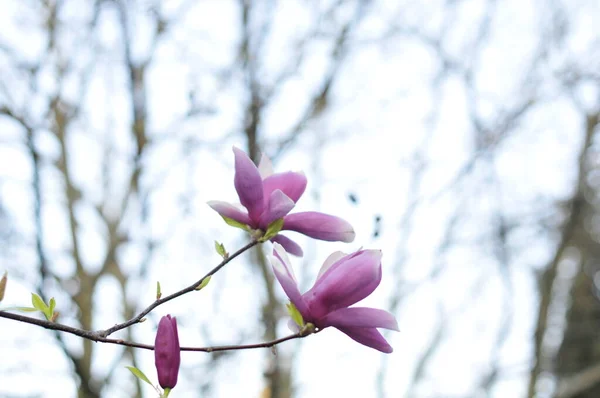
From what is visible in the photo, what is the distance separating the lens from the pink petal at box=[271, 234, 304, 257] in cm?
88

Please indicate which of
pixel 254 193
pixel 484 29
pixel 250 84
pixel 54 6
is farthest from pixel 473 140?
pixel 254 193

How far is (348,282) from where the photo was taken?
732 millimetres

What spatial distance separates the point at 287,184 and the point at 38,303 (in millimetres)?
377

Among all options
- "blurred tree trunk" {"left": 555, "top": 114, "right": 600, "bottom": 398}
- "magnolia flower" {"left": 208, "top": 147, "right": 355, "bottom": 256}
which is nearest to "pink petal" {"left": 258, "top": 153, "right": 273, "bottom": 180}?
"magnolia flower" {"left": 208, "top": 147, "right": 355, "bottom": 256}

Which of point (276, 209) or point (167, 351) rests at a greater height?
point (276, 209)

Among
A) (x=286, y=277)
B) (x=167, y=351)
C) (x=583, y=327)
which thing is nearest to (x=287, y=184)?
(x=286, y=277)

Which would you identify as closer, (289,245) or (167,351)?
(167,351)

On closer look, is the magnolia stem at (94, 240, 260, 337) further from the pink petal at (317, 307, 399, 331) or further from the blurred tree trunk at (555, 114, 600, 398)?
the blurred tree trunk at (555, 114, 600, 398)

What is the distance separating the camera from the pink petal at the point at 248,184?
0.79 m

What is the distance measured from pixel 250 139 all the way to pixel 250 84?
0.33m

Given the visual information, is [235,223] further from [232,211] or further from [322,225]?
[322,225]

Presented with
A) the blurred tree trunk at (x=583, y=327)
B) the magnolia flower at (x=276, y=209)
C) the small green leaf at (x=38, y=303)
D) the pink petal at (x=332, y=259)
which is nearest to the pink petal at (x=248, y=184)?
the magnolia flower at (x=276, y=209)

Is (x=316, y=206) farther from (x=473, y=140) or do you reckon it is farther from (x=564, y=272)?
(x=564, y=272)

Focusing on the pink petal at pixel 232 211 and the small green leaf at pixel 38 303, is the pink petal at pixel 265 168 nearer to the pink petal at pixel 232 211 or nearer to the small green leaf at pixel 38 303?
the pink petal at pixel 232 211
